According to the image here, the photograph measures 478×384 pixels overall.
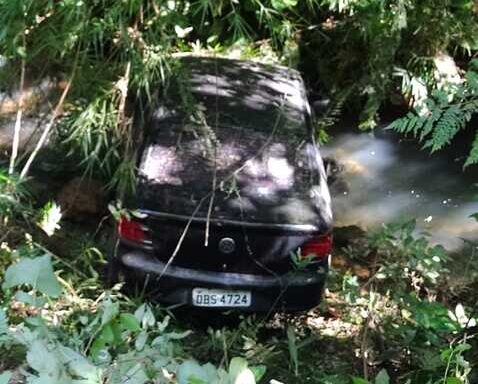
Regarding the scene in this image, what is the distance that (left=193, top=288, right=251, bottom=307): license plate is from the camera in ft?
13.1

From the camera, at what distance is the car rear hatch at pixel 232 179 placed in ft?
13.0

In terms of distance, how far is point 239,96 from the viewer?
186 inches

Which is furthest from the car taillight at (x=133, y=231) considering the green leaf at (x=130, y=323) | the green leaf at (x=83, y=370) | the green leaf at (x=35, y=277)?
the green leaf at (x=83, y=370)

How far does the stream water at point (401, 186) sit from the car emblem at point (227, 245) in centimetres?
283

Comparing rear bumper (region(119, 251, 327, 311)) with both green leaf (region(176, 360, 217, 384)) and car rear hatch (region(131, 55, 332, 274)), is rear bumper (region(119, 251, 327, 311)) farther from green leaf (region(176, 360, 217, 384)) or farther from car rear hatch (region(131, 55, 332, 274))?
green leaf (region(176, 360, 217, 384))

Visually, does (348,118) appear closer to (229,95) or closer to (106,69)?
(229,95)

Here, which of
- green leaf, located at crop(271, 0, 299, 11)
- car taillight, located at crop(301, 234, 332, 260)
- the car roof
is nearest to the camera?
car taillight, located at crop(301, 234, 332, 260)

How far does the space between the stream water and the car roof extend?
2013 millimetres

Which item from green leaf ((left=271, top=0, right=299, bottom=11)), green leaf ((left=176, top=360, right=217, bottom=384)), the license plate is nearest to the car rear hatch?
the license plate

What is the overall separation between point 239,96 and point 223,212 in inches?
42.1

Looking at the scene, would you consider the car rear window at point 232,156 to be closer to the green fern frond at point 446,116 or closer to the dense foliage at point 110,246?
the dense foliage at point 110,246

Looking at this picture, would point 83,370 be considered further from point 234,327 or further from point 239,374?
point 234,327

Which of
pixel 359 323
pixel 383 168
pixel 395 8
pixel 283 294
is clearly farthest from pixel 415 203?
pixel 283 294

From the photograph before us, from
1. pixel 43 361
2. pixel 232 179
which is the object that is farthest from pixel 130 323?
pixel 232 179
